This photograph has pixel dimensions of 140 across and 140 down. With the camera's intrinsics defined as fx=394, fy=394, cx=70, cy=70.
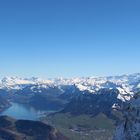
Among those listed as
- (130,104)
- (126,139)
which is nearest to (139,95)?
(130,104)

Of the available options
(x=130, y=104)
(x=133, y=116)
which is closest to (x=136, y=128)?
(x=133, y=116)

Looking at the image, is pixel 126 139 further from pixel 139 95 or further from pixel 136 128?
pixel 139 95

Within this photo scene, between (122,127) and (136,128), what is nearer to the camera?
(136,128)

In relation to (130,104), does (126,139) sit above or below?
below

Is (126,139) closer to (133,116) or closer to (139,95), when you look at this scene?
(133,116)

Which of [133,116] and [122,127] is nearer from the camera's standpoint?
[133,116]
